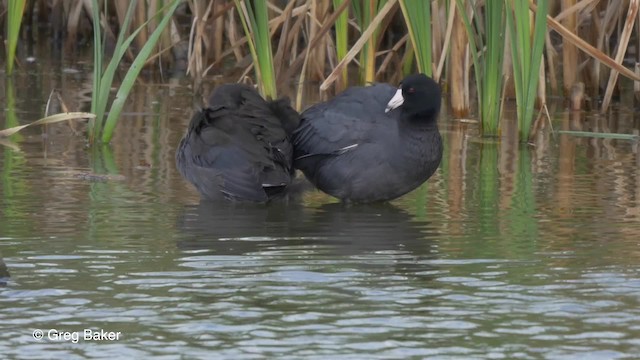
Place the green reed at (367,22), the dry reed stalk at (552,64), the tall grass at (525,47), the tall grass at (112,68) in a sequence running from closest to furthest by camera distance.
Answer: the tall grass at (112,68), the tall grass at (525,47), the green reed at (367,22), the dry reed stalk at (552,64)

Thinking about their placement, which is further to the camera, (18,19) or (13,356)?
(18,19)

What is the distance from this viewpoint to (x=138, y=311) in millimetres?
4113

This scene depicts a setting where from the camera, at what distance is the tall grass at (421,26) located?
7082 millimetres

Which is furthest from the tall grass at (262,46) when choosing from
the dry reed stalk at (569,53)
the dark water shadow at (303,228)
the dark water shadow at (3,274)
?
the dark water shadow at (3,274)

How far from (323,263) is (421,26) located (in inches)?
105

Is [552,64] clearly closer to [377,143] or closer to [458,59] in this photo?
[458,59]

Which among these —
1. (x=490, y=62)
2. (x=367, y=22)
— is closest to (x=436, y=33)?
(x=367, y=22)

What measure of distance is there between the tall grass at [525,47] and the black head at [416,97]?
0.97 m

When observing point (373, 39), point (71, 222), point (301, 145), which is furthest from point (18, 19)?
point (71, 222)

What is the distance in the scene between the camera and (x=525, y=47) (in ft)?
23.2

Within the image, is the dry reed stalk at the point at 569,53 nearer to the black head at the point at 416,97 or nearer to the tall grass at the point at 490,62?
the tall grass at the point at 490,62

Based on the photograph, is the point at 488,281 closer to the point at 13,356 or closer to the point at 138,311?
the point at 138,311

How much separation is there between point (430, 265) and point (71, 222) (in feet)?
5.17

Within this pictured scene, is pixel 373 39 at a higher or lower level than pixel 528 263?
higher
